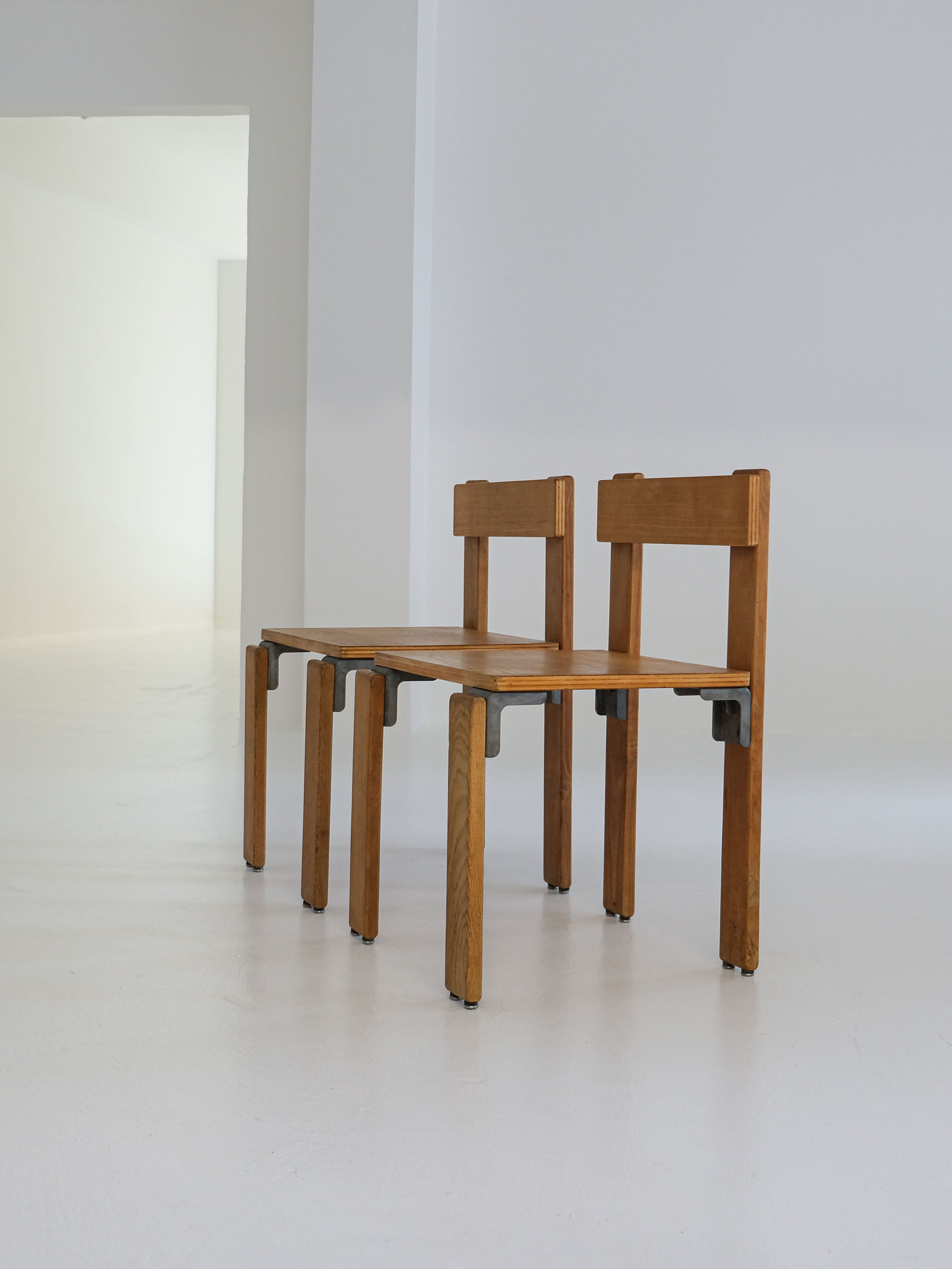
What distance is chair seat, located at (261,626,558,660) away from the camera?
2.36 metres

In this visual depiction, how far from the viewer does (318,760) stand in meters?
2.43

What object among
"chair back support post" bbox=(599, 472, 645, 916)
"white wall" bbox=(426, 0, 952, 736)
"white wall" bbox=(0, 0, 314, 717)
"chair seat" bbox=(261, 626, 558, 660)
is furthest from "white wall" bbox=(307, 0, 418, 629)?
"chair back support post" bbox=(599, 472, 645, 916)

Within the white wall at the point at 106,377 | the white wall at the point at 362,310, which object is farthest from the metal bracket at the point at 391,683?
the white wall at the point at 106,377

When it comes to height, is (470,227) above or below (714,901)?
above

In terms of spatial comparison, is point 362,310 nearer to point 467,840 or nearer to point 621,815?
point 621,815

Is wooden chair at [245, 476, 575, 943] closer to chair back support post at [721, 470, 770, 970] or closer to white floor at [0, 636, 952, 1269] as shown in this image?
white floor at [0, 636, 952, 1269]

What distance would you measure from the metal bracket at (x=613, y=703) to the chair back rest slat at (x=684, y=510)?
269 millimetres

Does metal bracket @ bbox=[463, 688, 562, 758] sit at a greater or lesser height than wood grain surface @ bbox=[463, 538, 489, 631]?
lesser

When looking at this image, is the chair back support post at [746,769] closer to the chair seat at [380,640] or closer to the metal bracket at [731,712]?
the metal bracket at [731,712]

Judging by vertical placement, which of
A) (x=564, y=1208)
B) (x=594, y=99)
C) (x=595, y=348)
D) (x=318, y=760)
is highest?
(x=594, y=99)

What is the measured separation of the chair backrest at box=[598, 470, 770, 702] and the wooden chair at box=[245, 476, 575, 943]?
13 cm

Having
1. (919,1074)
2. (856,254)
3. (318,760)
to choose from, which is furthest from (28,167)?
(919,1074)

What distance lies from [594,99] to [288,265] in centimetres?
128

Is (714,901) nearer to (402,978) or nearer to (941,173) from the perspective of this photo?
(402,978)
